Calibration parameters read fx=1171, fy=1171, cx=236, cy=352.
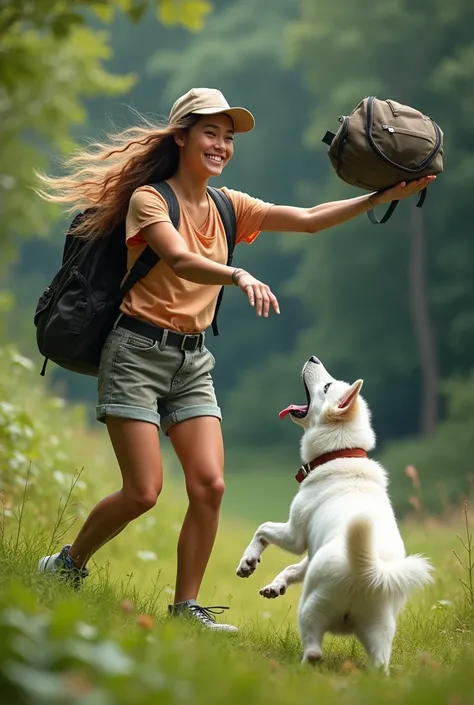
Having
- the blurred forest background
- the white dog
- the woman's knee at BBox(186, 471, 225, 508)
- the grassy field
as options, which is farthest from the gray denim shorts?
the blurred forest background

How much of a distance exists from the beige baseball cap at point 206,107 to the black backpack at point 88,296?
0.33 meters

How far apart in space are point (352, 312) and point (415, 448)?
6320mm

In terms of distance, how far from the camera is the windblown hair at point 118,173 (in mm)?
4930

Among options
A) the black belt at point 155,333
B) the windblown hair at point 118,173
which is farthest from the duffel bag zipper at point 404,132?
the black belt at point 155,333

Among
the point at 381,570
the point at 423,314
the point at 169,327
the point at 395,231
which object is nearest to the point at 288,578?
the point at 381,570

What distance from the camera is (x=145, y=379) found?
4758mm

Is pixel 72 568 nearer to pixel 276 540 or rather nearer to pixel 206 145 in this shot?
pixel 276 540

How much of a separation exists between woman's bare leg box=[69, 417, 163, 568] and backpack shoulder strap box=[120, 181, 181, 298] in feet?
1.84

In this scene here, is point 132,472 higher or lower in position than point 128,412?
lower

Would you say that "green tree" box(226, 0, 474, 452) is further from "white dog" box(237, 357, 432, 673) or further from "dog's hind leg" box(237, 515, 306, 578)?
"dog's hind leg" box(237, 515, 306, 578)

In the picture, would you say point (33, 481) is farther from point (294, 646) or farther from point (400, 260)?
point (400, 260)

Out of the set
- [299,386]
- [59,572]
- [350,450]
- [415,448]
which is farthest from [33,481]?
[299,386]

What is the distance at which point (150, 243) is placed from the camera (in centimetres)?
462

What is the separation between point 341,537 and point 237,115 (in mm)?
1888
